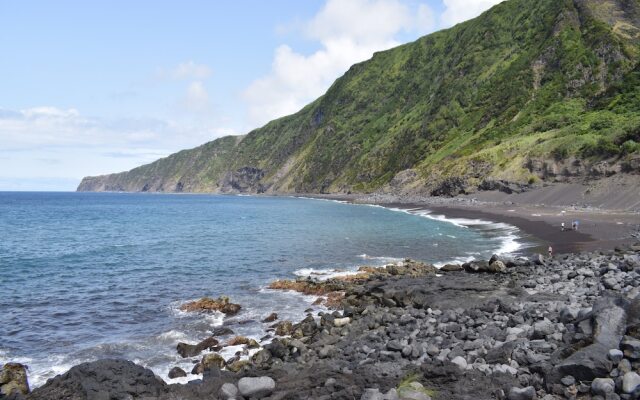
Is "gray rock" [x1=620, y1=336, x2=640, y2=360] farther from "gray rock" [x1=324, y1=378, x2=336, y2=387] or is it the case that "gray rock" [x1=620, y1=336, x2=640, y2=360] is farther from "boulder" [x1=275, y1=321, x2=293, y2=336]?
"boulder" [x1=275, y1=321, x2=293, y2=336]

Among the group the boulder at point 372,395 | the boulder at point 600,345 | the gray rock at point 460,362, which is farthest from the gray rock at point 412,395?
the boulder at point 600,345

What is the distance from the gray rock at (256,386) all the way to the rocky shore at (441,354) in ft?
0.09

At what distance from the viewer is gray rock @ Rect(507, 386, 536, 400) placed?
1062 centimetres

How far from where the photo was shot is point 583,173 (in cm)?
8150

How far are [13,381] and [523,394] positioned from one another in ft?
51.0

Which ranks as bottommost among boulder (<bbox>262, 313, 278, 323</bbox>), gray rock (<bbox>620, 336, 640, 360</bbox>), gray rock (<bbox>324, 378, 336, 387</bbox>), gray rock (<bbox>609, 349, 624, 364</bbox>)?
boulder (<bbox>262, 313, 278, 323</bbox>)

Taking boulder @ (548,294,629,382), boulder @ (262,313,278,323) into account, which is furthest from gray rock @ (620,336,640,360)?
boulder @ (262,313,278,323)

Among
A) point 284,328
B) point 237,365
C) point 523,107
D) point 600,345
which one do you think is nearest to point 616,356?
point 600,345

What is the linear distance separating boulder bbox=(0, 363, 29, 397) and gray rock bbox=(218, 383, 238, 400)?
7093mm

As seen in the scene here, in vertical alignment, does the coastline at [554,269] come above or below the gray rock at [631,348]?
below

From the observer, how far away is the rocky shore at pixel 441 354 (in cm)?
1121

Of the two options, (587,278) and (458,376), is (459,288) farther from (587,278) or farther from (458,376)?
(458,376)

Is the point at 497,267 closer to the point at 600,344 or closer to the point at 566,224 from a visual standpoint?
the point at 600,344

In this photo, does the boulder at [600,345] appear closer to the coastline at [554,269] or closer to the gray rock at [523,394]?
the gray rock at [523,394]
